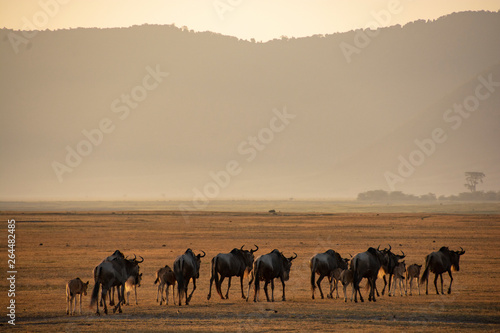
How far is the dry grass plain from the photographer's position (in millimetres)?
18750

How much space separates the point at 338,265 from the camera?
2477 centimetres

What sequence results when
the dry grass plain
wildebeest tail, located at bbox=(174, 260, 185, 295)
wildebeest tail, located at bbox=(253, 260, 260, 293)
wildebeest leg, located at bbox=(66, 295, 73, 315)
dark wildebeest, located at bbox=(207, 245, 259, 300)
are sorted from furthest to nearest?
dark wildebeest, located at bbox=(207, 245, 259, 300), wildebeest tail, located at bbox=(253, 260, 260, 293), wildebeest tail, located at bbox=(174, 260, 185, 295), wildebeest leg, located at bbox=(66, 295, 73, 315), the dry grass plain

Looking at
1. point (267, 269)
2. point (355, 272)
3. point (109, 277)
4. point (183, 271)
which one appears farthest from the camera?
point (267, 269)

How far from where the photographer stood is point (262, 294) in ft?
81.7

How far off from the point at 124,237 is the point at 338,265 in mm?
28032

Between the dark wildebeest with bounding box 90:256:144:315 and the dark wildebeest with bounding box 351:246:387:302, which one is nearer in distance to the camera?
the dark wildebeest with bounding box 90:256:144:315

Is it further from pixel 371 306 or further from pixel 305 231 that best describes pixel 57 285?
pixel 305 231

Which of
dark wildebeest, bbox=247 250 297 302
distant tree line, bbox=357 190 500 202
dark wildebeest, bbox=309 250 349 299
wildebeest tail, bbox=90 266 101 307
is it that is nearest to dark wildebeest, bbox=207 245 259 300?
dark wildebeest, bbox=247 250 297 302

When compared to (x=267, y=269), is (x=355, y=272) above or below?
below

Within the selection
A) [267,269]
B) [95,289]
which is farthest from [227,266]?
[95,289]

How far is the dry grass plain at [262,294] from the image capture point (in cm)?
1875

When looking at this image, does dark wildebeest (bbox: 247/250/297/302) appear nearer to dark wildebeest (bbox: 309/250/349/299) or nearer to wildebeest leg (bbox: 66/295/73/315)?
dark wildebeest (bbox: 309/250/349/299)

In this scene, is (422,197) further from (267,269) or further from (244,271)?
(267,269)

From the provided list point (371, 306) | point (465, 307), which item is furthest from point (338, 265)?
point (465, 307)
